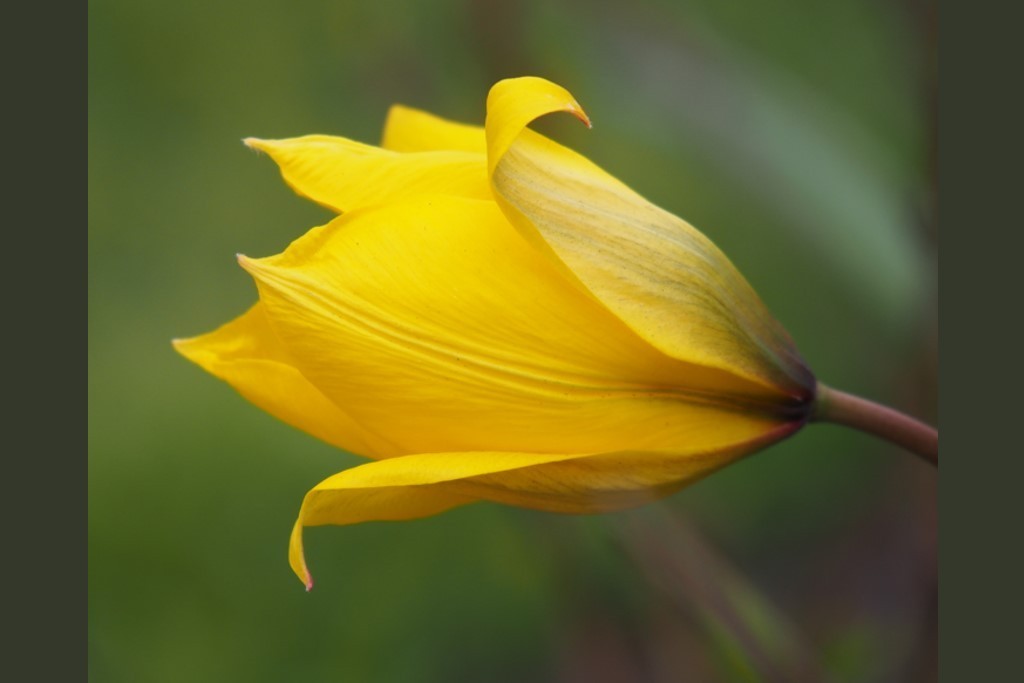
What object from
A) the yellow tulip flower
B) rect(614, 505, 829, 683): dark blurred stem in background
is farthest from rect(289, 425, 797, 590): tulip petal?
rect(614, 505, 829, 683): dark blurred stem in background

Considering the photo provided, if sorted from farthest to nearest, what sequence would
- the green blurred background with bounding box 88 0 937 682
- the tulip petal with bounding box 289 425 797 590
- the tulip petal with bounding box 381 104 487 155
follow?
1. the green blurred background with bounding box 88 0 937 682
2. the tulip petal with bounding box 381 104 487 155
3. the tulip petal with bounding box 289 425 797 590

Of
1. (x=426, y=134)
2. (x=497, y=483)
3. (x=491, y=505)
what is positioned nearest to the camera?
(x=497, y=483)

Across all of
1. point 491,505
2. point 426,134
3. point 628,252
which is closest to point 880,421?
point 628,252

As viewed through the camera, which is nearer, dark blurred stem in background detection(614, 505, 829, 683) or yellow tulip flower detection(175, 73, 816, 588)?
yellow tulip flower detection(175, 73, 816, 588)

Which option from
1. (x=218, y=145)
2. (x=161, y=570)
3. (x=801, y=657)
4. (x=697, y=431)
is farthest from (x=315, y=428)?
(x=218, y=145)

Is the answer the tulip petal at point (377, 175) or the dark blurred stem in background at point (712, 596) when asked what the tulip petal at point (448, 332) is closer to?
the tulip petal at point (377, 175)

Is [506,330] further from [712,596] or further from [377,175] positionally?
[712,596]

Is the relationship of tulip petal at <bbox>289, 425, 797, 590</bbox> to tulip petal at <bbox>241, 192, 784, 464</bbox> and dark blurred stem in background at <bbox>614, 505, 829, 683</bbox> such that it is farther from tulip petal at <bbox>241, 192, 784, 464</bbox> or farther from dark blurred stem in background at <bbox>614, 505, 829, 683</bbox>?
dark blurred stem in background at <bbox>614, 505, 829, 683</bbox>
